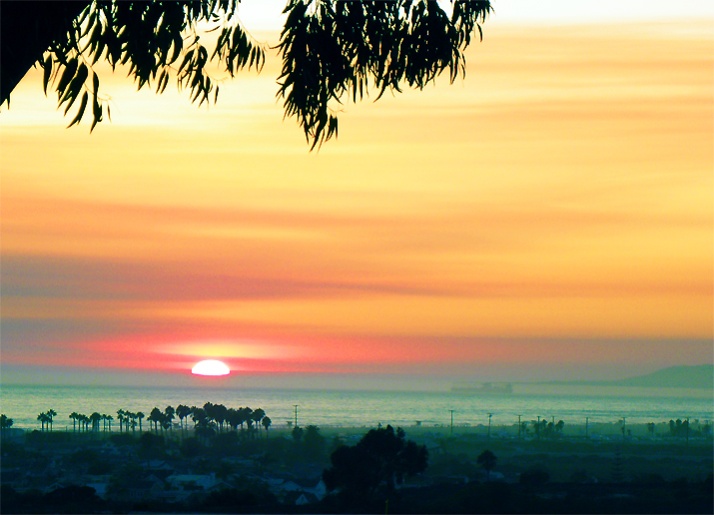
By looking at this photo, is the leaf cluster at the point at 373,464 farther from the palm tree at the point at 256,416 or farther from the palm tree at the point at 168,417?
the palm tree at the point at 256,416

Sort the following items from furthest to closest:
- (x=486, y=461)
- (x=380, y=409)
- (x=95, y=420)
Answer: (x=380, y=409), (x=95, y=420), (x=486, y=461)

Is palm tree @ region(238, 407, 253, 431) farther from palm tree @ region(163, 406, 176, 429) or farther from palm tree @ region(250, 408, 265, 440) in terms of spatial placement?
palm tree @ region(163, 406, 176, 429)

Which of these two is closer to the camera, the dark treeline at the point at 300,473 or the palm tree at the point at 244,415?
the dark treeline at the point at 300,473

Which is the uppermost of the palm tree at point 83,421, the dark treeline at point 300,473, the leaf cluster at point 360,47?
the leaf cluster at point 360,47

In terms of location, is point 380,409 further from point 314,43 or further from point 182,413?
point 314,43

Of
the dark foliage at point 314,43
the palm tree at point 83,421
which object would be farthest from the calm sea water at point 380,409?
the dark foliage at point 314,43

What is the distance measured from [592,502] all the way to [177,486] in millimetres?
11844

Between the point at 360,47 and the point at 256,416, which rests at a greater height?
the point at 360,47

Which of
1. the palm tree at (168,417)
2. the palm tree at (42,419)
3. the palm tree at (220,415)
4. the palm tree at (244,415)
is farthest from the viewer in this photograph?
the palm tree at (244,415)

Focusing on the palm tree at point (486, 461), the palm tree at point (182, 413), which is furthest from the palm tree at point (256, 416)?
the palm tree at point (486, 461)

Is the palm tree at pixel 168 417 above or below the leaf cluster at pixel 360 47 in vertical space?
below

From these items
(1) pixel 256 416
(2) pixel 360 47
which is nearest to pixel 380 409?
(1) pixel 256 416

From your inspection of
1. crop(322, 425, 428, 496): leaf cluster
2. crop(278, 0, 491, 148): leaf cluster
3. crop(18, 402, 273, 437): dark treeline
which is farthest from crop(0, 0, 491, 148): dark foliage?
crop(18, 402, 273, 437): dark treeline

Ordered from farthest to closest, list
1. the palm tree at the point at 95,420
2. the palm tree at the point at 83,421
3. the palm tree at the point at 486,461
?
1. the palm tree at the point at 95,420
2. the palm tree at the point at 83,421
3. the palm tree at the point at 486,461
